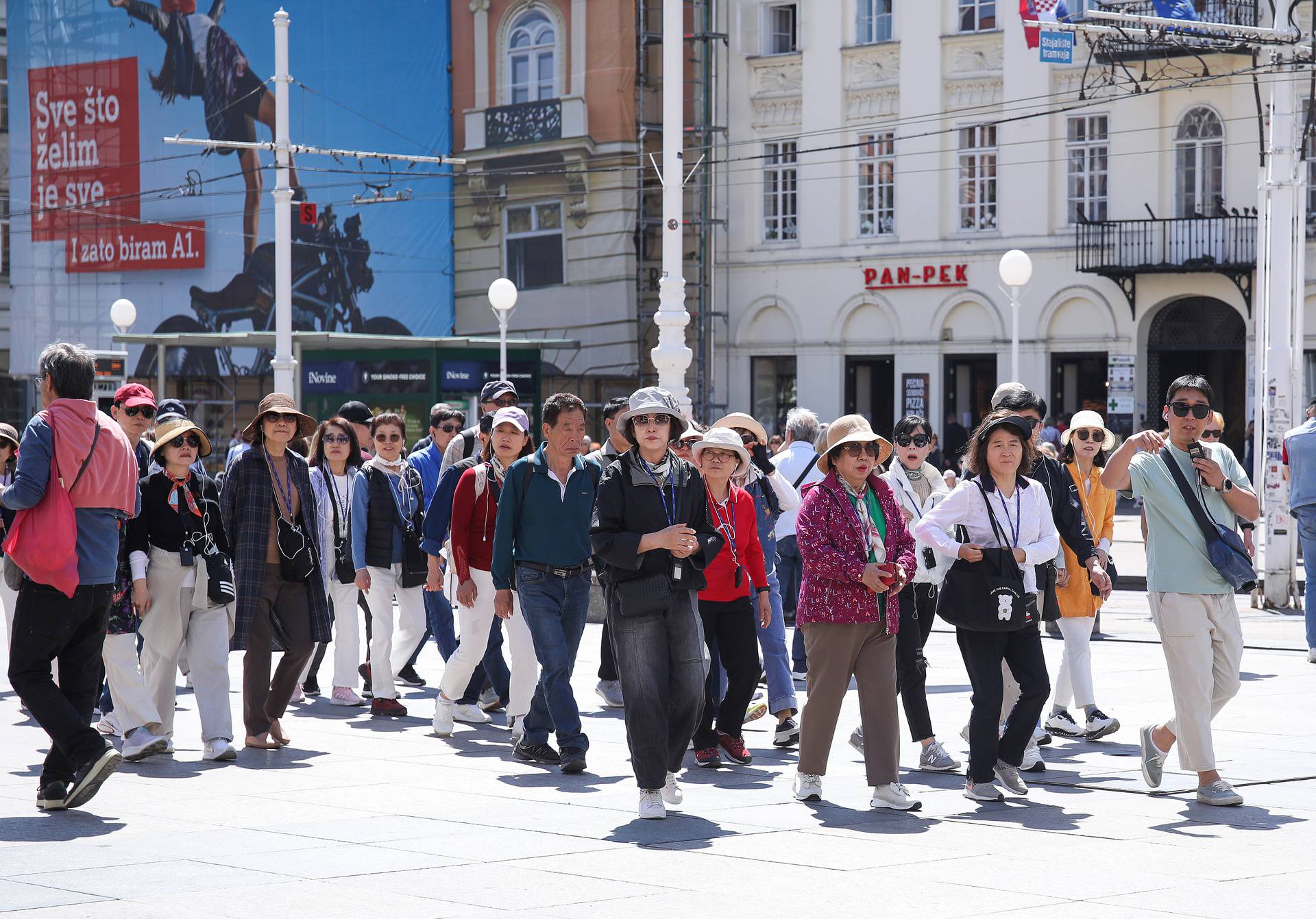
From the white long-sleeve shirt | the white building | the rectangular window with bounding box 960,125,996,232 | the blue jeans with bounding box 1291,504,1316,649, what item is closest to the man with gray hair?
the white long-sleeve shirt

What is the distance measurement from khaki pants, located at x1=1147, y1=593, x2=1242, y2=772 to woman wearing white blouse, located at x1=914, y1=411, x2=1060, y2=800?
58 centimetres

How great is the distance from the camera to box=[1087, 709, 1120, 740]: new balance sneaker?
33.7 ft

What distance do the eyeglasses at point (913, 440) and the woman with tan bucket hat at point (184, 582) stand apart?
3.76 m

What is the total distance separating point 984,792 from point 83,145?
141 ft

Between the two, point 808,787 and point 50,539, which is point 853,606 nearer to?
point 808,787

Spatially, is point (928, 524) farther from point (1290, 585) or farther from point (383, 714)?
point (1290, 585)

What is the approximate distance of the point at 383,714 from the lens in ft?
38.0

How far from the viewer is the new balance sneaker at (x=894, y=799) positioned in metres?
8.12

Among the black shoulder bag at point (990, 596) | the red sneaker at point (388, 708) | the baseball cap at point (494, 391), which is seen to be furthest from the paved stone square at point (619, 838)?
the baseball cap at point (494, 391)

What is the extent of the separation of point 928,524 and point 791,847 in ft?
5.95

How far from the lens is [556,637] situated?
948cm

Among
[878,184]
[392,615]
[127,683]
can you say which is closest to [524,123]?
[878,184]

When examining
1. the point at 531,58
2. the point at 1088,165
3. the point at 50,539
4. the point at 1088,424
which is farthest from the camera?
the point at 531,58

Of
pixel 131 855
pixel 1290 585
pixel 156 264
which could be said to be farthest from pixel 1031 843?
pixel 156 264
